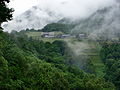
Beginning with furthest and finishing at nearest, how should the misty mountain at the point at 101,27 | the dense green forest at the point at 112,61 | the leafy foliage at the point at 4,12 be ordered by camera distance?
the misty mountain at the point at 101,27
the dense green forest at the point at 112,61
the leafy foliage at the point at 4,12

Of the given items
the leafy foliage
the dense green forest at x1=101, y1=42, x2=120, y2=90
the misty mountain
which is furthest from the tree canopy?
the misty mountain

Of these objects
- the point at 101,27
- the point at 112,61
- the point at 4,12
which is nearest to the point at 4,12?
the point at 4,12

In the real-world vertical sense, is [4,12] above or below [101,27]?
above

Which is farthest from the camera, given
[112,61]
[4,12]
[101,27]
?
[101,27]

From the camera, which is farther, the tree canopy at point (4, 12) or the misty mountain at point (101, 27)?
the misty mountain at point (101, 27)

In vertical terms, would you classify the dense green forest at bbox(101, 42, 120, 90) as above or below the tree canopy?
below

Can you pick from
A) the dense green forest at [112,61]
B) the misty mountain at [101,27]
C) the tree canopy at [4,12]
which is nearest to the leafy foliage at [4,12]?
the tree canopy at [4,12]

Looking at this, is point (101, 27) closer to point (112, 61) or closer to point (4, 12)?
point (112, 61)

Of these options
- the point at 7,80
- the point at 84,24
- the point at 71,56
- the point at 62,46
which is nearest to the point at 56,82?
the point at 7,80

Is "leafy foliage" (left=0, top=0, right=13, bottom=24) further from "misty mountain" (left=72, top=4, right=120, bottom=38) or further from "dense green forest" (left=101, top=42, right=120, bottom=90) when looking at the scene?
"misty mountain" (left=72, top=4, right=120, bottom=38)

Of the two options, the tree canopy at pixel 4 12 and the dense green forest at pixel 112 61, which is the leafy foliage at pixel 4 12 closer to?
the tree canopy at pixel 4 12

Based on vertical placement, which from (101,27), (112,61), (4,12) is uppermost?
(4,12)

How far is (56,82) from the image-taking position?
138 feet

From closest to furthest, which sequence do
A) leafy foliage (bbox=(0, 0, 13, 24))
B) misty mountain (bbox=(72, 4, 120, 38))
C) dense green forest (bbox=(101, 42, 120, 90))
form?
leafy foliage (bbox=(0, 0, 13, 24))
dense green forest (bbox=(101, 42, 120, 90))
misty mountain (bbox=(72, 4, 120, 38))
